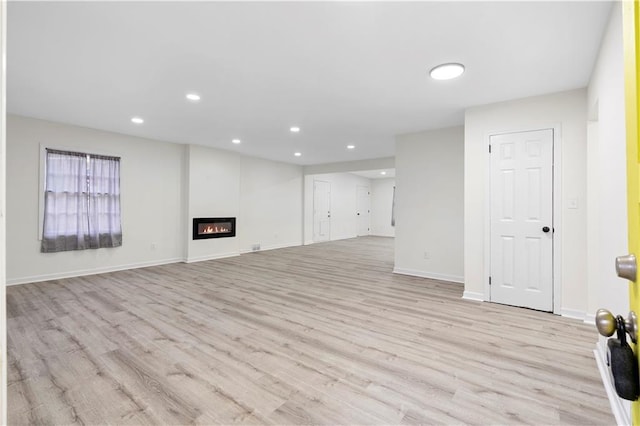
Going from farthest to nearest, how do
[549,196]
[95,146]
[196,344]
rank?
[95,146] → [549,196] → [196,344]

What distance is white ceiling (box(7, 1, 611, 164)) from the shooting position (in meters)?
2.02

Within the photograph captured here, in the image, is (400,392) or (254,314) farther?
(254,314)

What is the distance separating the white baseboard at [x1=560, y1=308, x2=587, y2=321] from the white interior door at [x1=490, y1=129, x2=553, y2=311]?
12 centimetres

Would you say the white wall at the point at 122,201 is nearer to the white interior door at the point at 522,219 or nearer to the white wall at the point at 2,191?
the white wall at the point at 2,191

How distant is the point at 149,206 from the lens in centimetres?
592

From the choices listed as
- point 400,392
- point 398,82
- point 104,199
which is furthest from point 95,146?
point 400,392

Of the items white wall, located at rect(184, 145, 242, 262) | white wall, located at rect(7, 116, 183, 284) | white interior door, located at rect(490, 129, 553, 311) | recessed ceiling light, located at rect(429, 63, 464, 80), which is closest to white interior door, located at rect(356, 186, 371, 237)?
white wall, located at rect(184, 145, 242, 262)

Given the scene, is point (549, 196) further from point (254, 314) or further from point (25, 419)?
point (25, 419)

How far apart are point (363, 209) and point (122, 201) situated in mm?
9051

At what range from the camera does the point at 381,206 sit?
12.7 meters

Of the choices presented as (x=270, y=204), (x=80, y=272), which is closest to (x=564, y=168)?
(x=270, y=204)

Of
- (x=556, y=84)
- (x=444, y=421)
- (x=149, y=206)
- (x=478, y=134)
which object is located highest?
(x=556, y=84)

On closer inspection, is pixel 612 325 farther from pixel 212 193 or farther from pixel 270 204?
pixel 270 204

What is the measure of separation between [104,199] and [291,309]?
4249 millimetres
